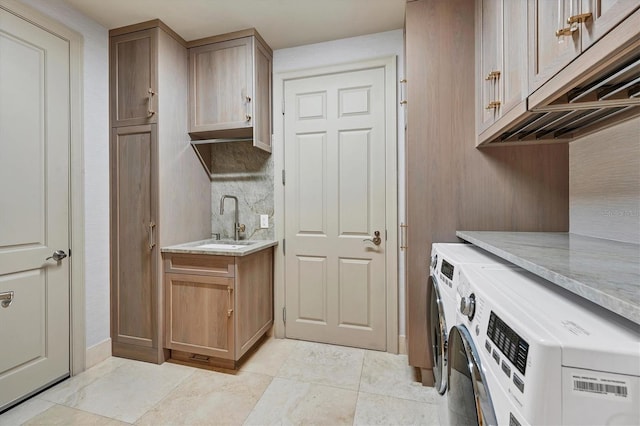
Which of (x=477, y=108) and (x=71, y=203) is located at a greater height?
(x=477, y=108)

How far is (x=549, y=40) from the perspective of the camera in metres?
0.97

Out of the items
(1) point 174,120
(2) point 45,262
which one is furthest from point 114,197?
(1) point 174,120

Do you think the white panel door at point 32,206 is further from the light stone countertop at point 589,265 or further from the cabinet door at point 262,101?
the light stone countertop at point 589,265

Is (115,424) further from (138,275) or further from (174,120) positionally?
(174,120)

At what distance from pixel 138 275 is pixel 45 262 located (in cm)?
53

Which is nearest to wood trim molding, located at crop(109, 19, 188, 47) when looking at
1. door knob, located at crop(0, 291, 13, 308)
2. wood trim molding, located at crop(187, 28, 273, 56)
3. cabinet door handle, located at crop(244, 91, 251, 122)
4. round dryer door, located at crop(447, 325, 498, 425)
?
wood trim molding, located at crop(187, 28, 273, 56)

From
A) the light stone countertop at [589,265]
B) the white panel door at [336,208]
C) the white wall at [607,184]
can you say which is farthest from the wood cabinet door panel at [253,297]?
the white wall at [607,184]

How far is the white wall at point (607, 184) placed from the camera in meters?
1.18

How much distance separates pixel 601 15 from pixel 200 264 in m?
2.24

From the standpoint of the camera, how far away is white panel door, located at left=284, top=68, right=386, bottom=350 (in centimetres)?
228

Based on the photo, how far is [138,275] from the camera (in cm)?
215

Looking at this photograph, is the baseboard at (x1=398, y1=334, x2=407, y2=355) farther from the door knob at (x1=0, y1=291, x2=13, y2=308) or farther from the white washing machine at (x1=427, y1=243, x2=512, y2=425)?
the door knob at (x1=0, y1=291, x2=13, y2=308)

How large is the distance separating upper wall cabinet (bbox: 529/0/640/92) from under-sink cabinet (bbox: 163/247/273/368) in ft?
6.13

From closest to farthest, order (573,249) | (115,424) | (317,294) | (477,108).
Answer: (573,249)
(115,424)
(477,108)
(317,294)
